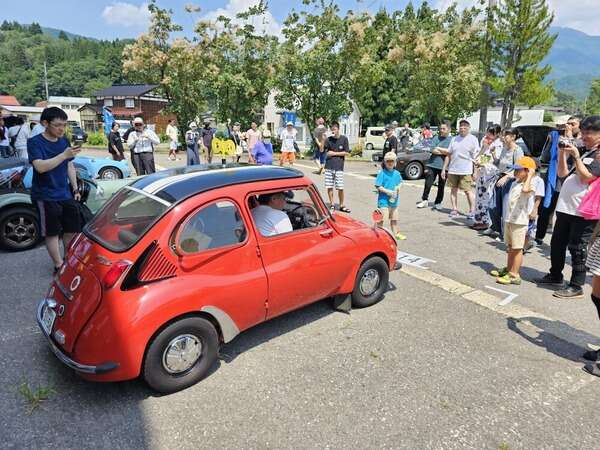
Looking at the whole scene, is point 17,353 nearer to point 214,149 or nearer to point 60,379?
point 60,379

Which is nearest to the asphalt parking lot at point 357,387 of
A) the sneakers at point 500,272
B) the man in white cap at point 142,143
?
the sneakers at point 500,272

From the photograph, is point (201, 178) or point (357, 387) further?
point (201, 178)

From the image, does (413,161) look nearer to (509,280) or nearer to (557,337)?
(509,280)

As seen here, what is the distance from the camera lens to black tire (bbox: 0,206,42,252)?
6.24 m

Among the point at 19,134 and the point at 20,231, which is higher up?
the point at 19,134

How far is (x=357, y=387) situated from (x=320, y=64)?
65.9ft

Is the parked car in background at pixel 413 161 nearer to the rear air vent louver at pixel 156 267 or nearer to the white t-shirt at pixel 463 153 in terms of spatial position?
the white t-shirt at pixel 463 153

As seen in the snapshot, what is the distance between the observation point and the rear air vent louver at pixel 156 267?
2.95 metres

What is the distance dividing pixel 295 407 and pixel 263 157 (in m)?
6.98

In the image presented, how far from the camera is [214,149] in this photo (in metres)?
13.8

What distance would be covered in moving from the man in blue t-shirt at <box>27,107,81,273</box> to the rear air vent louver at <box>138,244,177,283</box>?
2356 mm

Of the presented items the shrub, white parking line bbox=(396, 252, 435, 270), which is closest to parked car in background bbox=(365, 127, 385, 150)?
the shrub

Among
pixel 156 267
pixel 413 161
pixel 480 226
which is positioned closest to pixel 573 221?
pixel 480 226

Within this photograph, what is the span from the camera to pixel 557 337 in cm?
407
